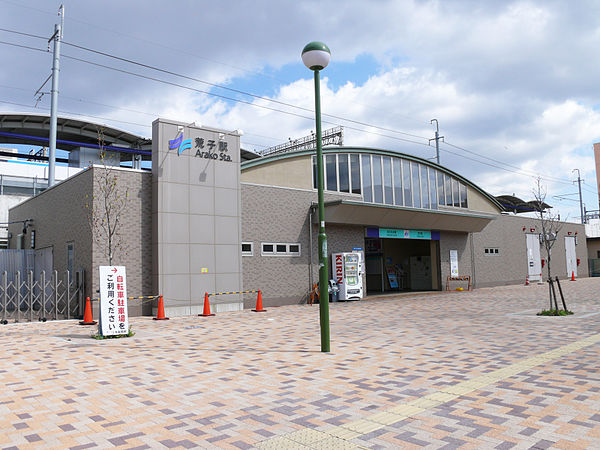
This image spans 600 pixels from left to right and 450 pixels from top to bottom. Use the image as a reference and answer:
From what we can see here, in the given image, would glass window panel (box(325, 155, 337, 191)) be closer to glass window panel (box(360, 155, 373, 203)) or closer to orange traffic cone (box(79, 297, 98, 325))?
glass window panel (box(360, 155, 373, 203))

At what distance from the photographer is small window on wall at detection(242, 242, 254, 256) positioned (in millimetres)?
19688

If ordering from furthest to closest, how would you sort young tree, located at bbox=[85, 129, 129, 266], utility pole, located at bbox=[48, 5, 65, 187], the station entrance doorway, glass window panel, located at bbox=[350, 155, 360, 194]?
the station entrance doorway
utility pole, located at bbox=[48, 5, 65, 187]
glass window panel, located at bbox=[350, 155, 360, 194]
young tree, located at bbox=[85, 129, 129, 266]

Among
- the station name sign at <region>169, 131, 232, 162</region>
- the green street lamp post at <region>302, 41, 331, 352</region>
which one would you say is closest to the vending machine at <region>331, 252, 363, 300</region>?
the station name sign at <region>169, 131, 232, 162</region>

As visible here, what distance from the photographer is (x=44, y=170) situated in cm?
4019

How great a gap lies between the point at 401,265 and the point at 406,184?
23.8 ft

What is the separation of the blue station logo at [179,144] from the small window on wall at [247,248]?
14.9 feet

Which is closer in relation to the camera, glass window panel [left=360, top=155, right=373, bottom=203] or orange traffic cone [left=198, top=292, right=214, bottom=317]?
orange traffic cone [left=198, top=292, right=214, bottom=317]

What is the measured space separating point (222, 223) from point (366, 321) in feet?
23.7

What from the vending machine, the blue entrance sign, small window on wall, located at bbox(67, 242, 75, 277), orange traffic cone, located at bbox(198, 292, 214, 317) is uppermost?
the blue entrance sign

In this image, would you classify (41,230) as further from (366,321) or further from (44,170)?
(44,170)

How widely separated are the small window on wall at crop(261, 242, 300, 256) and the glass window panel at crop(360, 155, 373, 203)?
5779 millimetres

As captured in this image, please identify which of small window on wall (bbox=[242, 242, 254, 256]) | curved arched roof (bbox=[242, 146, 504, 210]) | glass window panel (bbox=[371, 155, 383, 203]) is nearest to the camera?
small window on wall (bbox=[242, 242, 254, 256])

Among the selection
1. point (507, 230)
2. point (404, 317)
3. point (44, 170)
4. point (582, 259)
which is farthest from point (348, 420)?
point (582, 259)

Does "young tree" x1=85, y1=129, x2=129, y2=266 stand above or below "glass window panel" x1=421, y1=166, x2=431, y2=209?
below
